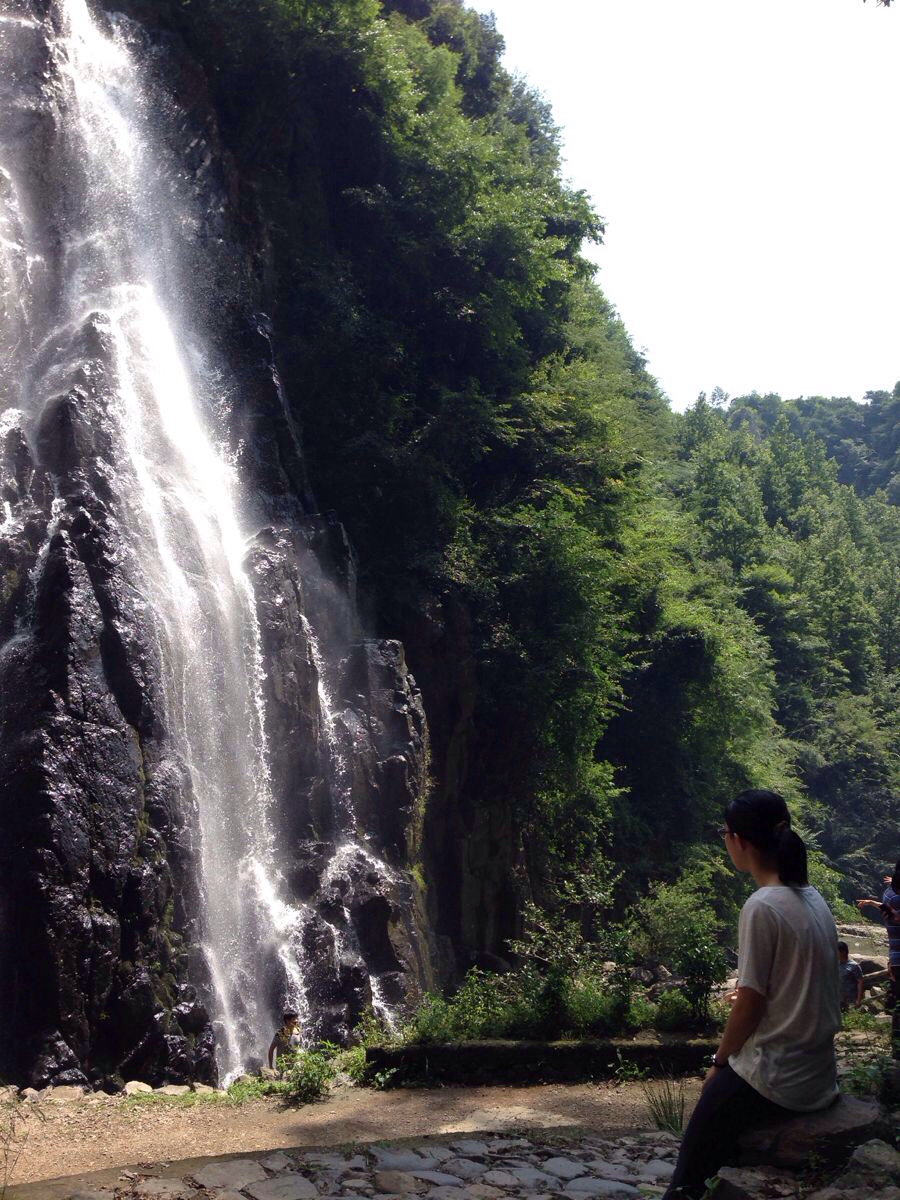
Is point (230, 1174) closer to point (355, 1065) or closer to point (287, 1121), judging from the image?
point (287, 1121)

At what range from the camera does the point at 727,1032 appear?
11.1 ft

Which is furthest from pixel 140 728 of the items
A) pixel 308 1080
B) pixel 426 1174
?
pixel 426 1174

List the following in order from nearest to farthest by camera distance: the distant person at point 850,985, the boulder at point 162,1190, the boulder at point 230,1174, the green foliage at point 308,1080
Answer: the boulder at point 162,1190 < the boulder at point 230,1174 < the green foliage at point 308,1080 < the distant person at point 850,985

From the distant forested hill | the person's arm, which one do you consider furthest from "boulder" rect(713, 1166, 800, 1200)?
the distant forested hill

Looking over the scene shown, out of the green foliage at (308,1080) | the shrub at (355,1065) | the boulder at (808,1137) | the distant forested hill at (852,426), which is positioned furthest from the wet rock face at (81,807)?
the distant forested hill at (852,426)

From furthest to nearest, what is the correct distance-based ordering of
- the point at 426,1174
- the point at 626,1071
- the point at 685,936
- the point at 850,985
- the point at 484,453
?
1. the point at 484,453
2. the point at 685,936
3. the point at 850,985
4. the point at 626,1071
5. the point at 426,1174

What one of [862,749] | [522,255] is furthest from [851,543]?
[522,255]

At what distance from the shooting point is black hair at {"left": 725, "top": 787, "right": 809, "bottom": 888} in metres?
3.50

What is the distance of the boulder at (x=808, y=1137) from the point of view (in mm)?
3543

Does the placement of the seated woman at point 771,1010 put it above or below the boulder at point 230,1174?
above

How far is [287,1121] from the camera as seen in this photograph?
7.08 m

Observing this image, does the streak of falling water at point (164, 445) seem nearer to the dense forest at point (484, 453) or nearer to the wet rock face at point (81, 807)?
the wet rock face at point (81, 807)

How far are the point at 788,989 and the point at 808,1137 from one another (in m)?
0.60

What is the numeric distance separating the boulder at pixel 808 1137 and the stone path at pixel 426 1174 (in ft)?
4.97
